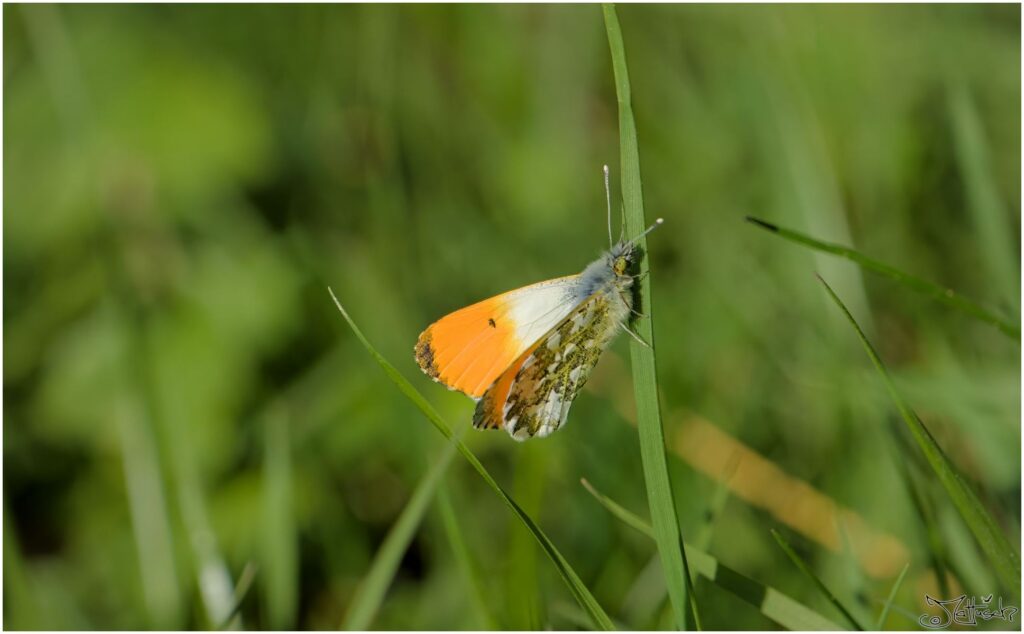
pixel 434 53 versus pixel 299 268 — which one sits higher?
pixel 434 53

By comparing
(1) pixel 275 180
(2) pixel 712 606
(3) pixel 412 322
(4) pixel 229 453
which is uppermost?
(1) pixel 275 180

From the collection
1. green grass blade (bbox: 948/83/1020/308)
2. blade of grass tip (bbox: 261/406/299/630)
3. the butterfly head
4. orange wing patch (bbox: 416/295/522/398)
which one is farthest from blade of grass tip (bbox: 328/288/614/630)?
green grass blade (bbox: 948/83/1020/308)

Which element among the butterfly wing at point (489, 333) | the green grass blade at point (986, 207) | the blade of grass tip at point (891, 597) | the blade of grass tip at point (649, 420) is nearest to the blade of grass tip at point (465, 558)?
the butterfly wing at point (489, 333)

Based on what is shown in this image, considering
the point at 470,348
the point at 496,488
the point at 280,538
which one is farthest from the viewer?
the point at 280,538

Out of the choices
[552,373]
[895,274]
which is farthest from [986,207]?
[895,274]

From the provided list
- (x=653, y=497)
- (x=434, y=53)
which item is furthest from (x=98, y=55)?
(x=653, y=497)

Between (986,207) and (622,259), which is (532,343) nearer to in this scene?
(622,259)

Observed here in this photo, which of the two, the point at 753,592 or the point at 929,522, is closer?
the point at 753,592

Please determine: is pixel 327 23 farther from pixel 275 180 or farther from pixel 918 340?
pixel 918 340
